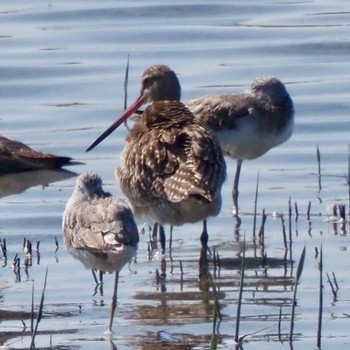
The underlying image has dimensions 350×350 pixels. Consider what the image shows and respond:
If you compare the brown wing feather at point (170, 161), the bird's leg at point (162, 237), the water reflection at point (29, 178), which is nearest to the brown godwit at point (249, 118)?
the water reflection at point (29, 178)

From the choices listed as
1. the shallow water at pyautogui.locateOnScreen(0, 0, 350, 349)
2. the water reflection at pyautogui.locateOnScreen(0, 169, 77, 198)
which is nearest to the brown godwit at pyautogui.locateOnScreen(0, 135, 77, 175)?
the water reflection at pyautogui.locateOnScreen(0, 169, 77, 198)

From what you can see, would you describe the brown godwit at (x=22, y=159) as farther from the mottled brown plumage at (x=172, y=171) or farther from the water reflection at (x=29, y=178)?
the mottled brown plumage at (x=172, y=171)

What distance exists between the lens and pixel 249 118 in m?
12.0

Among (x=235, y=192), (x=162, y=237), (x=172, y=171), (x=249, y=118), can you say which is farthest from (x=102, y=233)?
(x=249, y=118)

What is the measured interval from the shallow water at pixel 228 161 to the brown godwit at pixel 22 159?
0.53 m

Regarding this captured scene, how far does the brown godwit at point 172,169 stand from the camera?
9188 millimetres

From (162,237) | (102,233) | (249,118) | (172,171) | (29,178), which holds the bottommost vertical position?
(162,237)

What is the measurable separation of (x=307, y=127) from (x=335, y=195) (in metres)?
3.05

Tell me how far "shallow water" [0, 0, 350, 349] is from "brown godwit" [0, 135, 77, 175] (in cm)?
53

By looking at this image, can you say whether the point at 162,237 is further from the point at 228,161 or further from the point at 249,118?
the point at 228,161

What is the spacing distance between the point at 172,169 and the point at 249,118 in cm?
273

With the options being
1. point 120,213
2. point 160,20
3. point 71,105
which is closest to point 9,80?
point 71,105

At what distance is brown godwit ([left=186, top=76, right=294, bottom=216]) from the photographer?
1178cm

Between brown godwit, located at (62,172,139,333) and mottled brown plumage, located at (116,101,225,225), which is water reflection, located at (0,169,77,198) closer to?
mottled brown plumage, located at (116,101,225,225)
